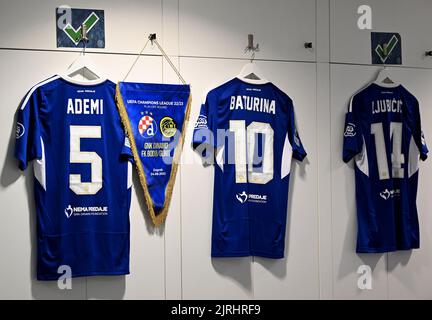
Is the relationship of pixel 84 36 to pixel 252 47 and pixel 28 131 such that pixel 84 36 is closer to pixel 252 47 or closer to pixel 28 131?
pixel 28 131

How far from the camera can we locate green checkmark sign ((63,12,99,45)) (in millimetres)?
3111

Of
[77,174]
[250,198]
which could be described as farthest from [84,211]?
[250,198]

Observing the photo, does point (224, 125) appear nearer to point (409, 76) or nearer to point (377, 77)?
point (377, 77)

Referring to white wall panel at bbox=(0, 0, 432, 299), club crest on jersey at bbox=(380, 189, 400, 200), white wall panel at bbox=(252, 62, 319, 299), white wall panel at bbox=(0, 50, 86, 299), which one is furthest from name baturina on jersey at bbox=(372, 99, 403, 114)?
white wall panel at bbox=(0, 50, 86, 299)

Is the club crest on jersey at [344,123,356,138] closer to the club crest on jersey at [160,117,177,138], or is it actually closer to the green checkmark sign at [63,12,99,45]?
the club crest on jersey at [160,117,177,138]

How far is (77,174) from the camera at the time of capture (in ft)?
9.98

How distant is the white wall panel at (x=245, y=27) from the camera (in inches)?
130

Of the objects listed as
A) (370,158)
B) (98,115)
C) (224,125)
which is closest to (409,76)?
(370,158)

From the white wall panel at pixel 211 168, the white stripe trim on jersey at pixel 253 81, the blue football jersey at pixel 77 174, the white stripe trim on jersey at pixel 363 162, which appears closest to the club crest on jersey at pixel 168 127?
the white wall panel at pixel 211 168

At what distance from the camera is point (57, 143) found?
302cm

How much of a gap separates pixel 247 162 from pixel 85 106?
100 centimetres

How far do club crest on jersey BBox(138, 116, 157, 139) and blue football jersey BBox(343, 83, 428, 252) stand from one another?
1.23m

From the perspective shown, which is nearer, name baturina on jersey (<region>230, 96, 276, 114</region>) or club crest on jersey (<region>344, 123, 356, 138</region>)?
name baturina on jersey (<region>230, 96, 276, 114</region>)

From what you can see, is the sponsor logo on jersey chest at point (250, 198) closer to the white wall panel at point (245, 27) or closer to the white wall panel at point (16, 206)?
the white wall panel at point (245, 27)
